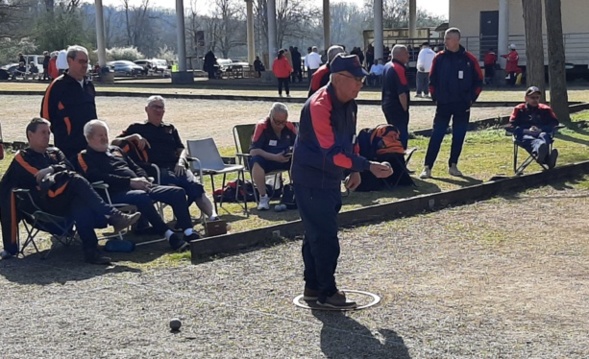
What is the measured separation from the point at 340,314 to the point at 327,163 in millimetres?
986

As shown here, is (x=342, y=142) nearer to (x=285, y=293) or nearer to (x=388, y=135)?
(x=285, y=293)

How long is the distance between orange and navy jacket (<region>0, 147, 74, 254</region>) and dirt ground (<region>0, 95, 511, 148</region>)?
8219 millimetres

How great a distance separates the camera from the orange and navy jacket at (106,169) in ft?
27.8

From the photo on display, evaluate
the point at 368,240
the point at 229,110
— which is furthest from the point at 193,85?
the point at 368,240

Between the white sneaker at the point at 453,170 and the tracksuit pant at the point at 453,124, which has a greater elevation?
the tracksuit pant at the point at 453,124

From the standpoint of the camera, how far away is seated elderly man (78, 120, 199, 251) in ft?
27.6

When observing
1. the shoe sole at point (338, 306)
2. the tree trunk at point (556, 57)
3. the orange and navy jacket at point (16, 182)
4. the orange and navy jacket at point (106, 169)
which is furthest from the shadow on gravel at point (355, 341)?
the tree trunk at point (556, 57)

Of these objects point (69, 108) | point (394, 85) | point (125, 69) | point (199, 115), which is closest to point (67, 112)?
point (69, 108)

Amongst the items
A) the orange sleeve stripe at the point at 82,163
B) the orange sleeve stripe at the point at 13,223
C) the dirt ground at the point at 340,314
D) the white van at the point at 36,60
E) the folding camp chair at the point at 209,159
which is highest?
the white van at the point at 36,60

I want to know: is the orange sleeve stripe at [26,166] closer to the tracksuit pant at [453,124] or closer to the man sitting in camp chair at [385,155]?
the man sitting in camp chair at [385,155]

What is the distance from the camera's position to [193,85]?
39.5 metres

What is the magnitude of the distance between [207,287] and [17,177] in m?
2.24

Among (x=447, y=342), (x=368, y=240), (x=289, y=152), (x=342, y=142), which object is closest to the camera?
(x=447, y=342)

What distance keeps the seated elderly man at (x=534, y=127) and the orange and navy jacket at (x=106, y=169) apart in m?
5.29
